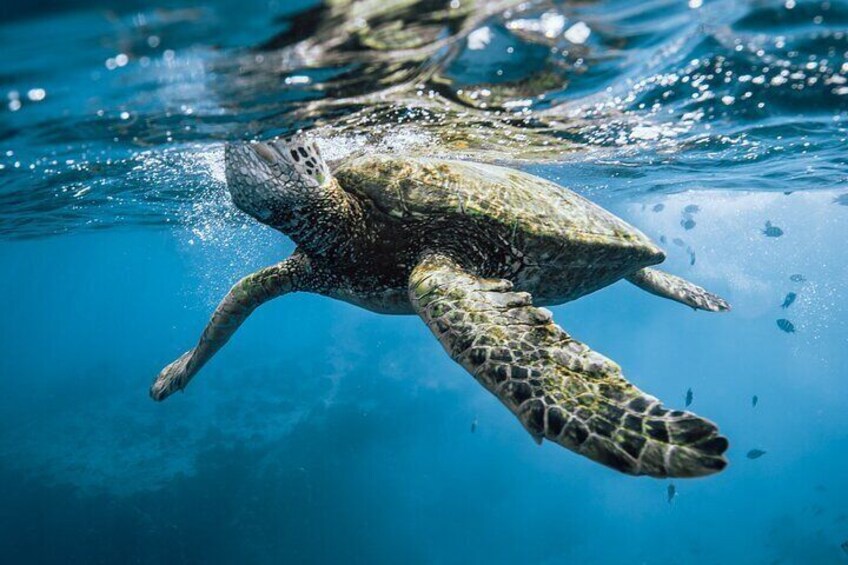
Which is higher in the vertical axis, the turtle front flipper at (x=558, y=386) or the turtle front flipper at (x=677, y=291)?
the turtle front flipper at (x=558, y=386)

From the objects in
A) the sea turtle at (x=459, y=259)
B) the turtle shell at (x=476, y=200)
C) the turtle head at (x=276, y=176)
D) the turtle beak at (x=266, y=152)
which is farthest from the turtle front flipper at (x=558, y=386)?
the turtle beak at (x=266, y=152)

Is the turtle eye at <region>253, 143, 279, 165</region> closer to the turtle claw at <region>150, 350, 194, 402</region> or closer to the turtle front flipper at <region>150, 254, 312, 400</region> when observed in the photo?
the turtle front flipper at <region>150, 254, 312, 400</region>

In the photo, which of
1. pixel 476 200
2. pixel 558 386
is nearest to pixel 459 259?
pixel 476 200

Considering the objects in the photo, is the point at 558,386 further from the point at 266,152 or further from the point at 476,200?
the point at 266,152

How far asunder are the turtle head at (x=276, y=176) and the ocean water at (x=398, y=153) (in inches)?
43.2

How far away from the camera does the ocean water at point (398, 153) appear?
507 cm

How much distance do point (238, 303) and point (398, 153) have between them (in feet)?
20.3

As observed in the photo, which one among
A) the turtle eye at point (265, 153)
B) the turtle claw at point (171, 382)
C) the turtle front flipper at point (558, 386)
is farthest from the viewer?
the turtle claw at point (171, 382)

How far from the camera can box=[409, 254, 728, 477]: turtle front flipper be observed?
228 centimetres

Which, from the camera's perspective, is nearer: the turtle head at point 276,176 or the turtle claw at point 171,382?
the turtle head at point 276,176

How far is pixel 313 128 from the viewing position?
8164 mm

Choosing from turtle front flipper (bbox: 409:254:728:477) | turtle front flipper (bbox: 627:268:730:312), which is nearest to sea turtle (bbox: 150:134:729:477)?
turtle front flipper (bbox: 409:254:728:477)

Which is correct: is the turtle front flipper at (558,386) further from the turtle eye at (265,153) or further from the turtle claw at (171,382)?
the turtle claw at (171,382)

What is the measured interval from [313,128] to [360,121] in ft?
2.56
